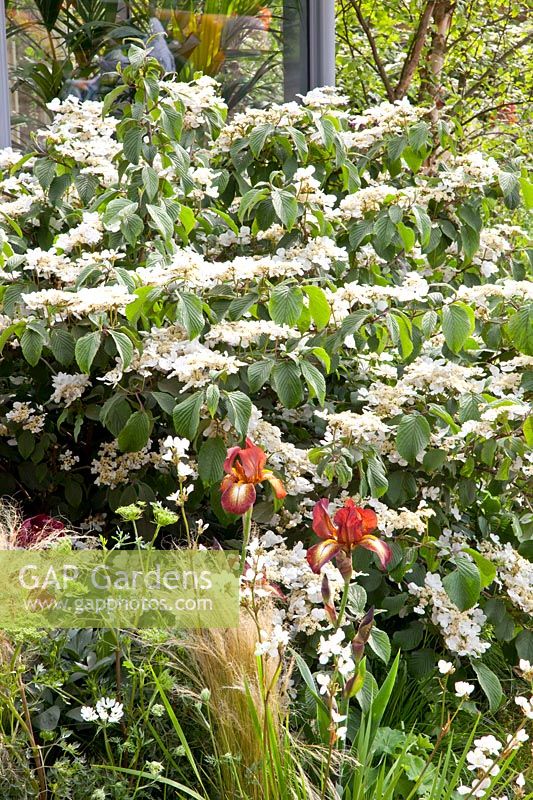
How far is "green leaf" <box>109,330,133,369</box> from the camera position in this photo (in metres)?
1.82

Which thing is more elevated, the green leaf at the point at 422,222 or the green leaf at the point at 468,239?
the green leaf at the point at 422,222

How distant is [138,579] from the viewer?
161cm

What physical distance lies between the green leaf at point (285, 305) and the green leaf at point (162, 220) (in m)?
0.35

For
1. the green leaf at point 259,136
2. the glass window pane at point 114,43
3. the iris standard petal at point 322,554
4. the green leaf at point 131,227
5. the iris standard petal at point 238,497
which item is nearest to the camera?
the iris standard petal at point 322,554

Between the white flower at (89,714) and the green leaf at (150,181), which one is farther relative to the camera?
the green leaf at (150,181)

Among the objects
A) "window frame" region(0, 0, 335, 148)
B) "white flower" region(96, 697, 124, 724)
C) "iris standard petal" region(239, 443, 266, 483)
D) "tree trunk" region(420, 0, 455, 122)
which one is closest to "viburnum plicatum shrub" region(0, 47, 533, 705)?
"iris standard petal" region(239, 443, 266, 483)

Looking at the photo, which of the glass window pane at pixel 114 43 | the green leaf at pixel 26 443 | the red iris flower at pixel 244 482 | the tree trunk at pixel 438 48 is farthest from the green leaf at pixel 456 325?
the tree trunk at pixel 438 48

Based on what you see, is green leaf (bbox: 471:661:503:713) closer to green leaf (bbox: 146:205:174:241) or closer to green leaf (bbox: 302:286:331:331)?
green leaf (bbox: 302:286:331:331)

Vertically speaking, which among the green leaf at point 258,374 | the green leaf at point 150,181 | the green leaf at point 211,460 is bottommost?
the green leaf at point 211,460

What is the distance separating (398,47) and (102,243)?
4.55 meters

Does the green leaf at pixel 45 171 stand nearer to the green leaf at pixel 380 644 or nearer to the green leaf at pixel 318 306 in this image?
the green leaf at pixel 318 306

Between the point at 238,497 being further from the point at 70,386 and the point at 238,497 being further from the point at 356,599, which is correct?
the point at 70,386

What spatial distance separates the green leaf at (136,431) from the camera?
74.0 inches

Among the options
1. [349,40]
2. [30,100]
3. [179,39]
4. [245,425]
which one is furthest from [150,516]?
[349,40]
